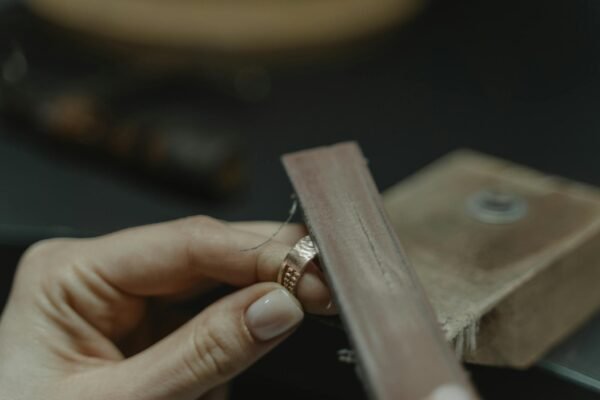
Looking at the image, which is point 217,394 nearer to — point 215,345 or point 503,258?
point 215,345

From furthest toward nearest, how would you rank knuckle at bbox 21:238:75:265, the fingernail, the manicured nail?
1. knuckle at bbox 21:238:75:265
2. the fingernail
3. the manicured nail

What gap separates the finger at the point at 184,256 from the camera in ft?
1.76

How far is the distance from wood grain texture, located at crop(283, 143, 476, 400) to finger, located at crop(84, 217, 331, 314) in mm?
46

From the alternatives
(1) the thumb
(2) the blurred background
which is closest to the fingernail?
(1) the thumb

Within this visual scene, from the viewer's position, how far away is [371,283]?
1.49 feet

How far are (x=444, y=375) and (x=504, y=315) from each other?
0.18 meters

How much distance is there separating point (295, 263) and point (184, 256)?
10cm

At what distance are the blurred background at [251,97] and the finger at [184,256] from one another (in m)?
0.19

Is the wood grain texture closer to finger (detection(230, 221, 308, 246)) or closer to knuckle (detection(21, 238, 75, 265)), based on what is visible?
finger (detection(230, 221, 308, 246))

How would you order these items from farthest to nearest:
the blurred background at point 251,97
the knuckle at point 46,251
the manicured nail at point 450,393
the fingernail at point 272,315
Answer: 1. the blurred background at point 251,97
2. the knuckle at point 46,251
3. the fingernail at point 272,315
4. the manicured nail at point 450,393

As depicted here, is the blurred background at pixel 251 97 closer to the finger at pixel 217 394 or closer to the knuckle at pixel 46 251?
the finger at pixel 217 394

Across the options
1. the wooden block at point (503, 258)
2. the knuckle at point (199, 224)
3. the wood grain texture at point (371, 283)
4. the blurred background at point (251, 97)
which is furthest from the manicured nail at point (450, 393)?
the blurred background at point (251, 97)

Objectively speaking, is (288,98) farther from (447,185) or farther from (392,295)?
(392,295)

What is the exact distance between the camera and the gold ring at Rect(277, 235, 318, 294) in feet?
1.64
